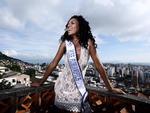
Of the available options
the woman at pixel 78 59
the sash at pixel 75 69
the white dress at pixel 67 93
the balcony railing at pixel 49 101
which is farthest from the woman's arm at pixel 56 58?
the balcony railing at pixel 49 101

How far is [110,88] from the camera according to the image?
393cm

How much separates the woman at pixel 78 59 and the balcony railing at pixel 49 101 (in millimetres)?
160

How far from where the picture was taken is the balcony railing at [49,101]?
386cm

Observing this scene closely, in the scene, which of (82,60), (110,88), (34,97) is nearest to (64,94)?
(82,60)

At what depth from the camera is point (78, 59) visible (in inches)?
122

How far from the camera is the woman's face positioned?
313 cm

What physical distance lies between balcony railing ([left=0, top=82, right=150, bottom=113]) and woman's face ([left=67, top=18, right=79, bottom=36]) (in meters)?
0.89

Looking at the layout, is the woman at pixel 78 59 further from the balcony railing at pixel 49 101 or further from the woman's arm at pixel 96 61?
the balcony railing at pixel 49 101

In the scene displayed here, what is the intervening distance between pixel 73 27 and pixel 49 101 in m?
2.81

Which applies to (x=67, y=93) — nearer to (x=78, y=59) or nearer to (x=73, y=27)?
(x=78, y=59)

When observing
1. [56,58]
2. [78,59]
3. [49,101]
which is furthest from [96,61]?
[49,101]

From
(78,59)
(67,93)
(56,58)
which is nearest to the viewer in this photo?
(67,93)

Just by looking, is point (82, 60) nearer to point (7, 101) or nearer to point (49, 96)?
point (7, 101)

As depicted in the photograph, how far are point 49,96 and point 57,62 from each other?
244 centimetres
